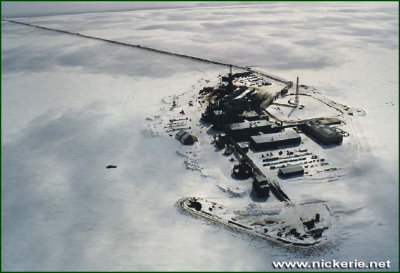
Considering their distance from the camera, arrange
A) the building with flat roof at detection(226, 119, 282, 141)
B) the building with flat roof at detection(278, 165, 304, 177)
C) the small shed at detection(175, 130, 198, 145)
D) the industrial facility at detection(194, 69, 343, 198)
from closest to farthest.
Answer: the building with flat roof at detection(278, 165, 304, 177) < the industrial facility at detection(194, 69, 343, 198) < the small shed at detection(175, 130, 198, 145) < the building with flat roof at detection(226, 119, 282, 141)

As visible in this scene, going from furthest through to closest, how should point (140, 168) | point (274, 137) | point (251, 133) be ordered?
point (251, 133), point (274, 137), point (140, 168)

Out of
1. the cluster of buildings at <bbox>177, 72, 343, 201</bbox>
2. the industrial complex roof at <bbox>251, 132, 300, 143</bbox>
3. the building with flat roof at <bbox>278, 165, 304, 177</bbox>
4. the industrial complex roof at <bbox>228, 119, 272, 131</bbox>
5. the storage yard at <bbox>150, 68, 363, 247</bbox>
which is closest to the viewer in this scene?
the storage yard at <bbox>150, 68, 363, 247</bbox>

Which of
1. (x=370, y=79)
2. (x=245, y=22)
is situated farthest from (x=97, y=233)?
(x=245, y=22)

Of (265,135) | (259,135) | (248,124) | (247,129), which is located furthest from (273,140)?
(248,124)

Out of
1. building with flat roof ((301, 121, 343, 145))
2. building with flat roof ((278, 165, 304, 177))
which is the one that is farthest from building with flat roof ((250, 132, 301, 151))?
building with flat roof ((278, 165, 304, 177))

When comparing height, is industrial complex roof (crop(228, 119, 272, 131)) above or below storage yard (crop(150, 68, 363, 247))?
above

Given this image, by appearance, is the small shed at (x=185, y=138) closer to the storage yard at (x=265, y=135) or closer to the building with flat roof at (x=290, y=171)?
the storage yard at (x=265, y=135)

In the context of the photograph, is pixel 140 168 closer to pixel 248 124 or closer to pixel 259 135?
pixel 259 135

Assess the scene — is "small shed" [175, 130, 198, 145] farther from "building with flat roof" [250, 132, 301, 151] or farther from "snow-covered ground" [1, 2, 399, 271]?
"building with flat roof" [250, 132, 301, 151]
